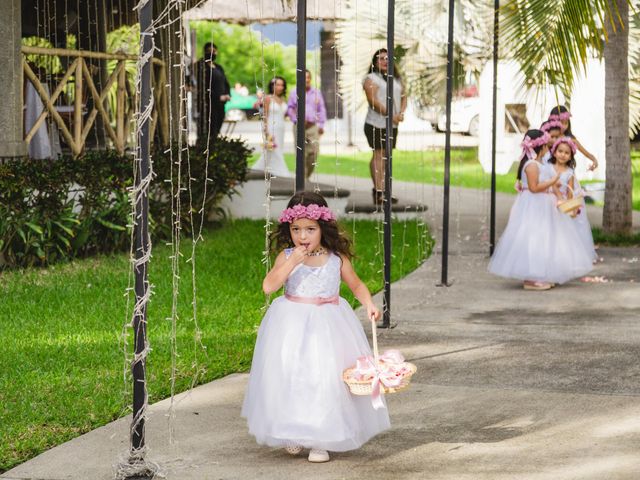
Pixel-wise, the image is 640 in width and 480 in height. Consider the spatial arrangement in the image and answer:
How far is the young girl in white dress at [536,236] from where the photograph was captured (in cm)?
990

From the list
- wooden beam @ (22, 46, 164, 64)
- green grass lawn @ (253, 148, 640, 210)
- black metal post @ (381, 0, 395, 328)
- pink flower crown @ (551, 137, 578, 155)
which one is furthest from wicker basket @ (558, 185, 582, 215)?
green grass lawn @ (253, 148, 640, 210)

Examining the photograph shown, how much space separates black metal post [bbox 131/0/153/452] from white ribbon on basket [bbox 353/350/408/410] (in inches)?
34.7

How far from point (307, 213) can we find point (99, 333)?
320 centimetres

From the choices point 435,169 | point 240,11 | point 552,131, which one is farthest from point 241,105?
point 552,131

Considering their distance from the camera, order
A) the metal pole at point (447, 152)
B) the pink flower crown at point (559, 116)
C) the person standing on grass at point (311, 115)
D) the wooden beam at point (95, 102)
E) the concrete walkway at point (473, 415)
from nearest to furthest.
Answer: the concrete walkway at point (473, 415) < the metal pole at point (447, 152) < the pink flower crown at point (559, 116) < the wooden beam at point (95, 102) < the person standing on grass at point (311, 115)

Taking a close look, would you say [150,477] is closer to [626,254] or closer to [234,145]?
[626,254]

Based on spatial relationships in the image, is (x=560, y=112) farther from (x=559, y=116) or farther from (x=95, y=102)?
(x=95, y=102)

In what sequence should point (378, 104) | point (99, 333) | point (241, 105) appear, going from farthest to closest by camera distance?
point (241, 105)
point (378, 104)
point (99, 333)

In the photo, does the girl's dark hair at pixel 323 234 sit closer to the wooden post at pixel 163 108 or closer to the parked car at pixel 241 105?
the wooden post at pixel 163 108

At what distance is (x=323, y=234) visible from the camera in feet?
17.0

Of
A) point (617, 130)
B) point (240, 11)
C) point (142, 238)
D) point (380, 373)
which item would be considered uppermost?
point (240, 11)

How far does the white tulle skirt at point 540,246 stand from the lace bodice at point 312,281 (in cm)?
495

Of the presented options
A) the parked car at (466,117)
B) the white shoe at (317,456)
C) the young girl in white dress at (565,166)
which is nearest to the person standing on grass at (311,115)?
the young girl in white dress at (565,166)

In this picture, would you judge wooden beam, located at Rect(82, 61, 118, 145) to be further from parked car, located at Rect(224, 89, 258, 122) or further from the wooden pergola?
parked car, located at Rect(224, 89, 258, 122)
